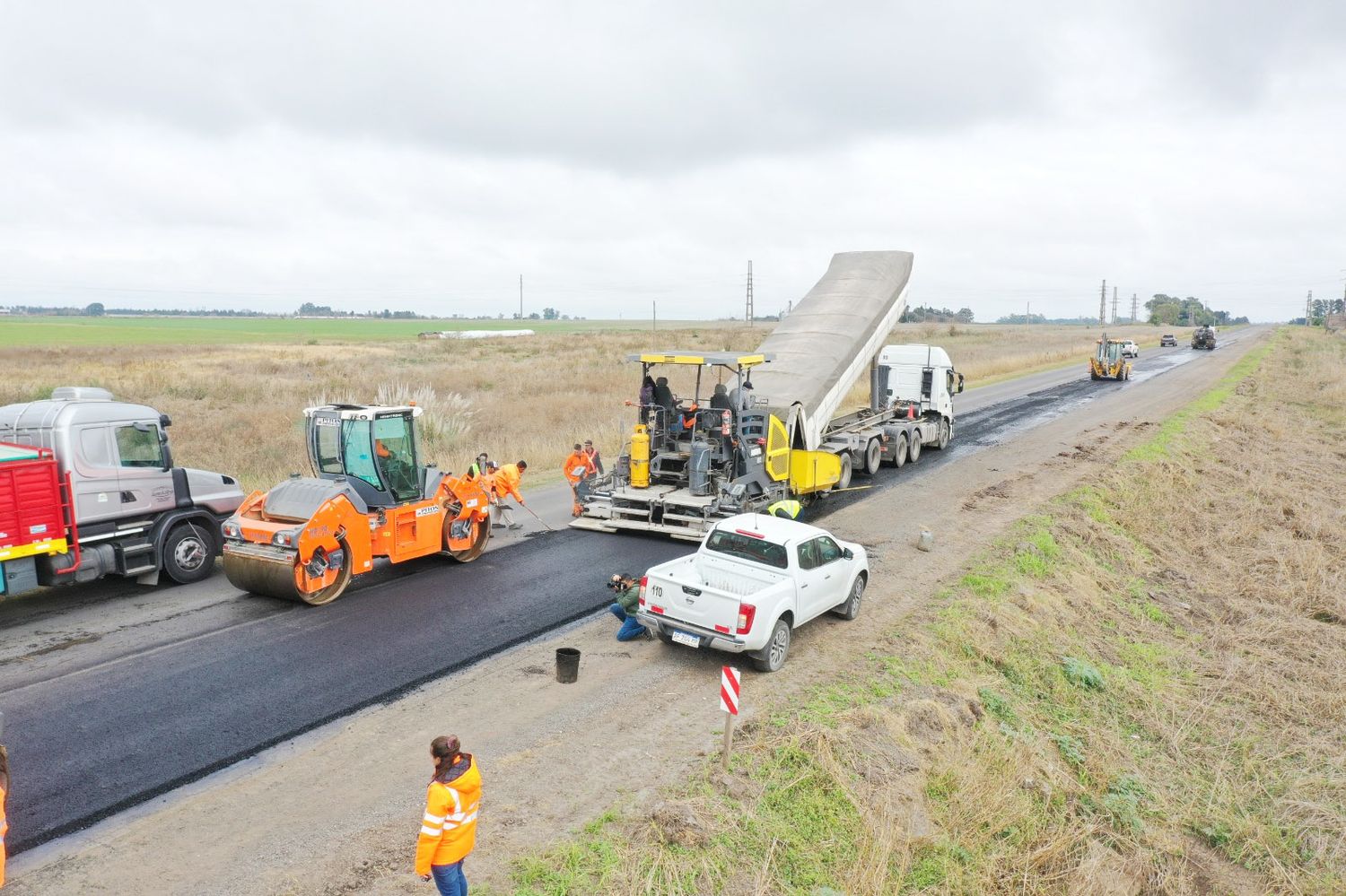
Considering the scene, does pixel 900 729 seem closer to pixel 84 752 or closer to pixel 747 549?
pixel 747 549

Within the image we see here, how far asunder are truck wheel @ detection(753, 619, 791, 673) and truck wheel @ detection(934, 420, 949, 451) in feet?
53.6

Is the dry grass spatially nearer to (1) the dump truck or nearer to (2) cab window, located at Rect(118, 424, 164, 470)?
(1) the dump truck

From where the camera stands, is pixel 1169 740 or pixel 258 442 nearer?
pixel 1169 740

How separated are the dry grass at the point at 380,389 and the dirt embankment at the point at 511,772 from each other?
37.5 ft

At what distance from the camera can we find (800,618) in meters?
10.1

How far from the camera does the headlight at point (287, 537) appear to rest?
440 inches

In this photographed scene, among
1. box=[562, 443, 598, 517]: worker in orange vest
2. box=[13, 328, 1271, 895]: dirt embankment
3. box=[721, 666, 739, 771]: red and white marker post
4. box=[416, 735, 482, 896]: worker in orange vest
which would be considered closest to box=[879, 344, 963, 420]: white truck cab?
box=[562, 443, 598, 517]: worker in orange vest

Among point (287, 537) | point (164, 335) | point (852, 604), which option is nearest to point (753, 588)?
point (852, 604)

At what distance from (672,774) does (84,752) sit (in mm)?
5290

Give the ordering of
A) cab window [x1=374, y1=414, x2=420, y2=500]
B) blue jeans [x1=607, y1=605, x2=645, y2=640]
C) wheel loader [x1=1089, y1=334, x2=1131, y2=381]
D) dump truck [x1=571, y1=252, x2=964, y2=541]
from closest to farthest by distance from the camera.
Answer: blue jeans [x1=607, y1=605, x2=645, y2=640], cab window [x1=374, y1=414, x2=420, y2=500], dump truck [x1=571, y1=252, x2=964, y2=541], wheel loader [x1=1089, y1=334, x2=1131, y2=381]

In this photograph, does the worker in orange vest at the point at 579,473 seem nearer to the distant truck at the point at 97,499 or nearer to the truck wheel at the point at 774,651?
the distant truck at the point at 97,499

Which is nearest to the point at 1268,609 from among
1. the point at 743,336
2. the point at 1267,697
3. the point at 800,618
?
the point at 1267,697

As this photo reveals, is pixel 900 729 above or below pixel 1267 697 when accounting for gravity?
above

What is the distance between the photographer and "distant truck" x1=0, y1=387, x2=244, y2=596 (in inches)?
431
